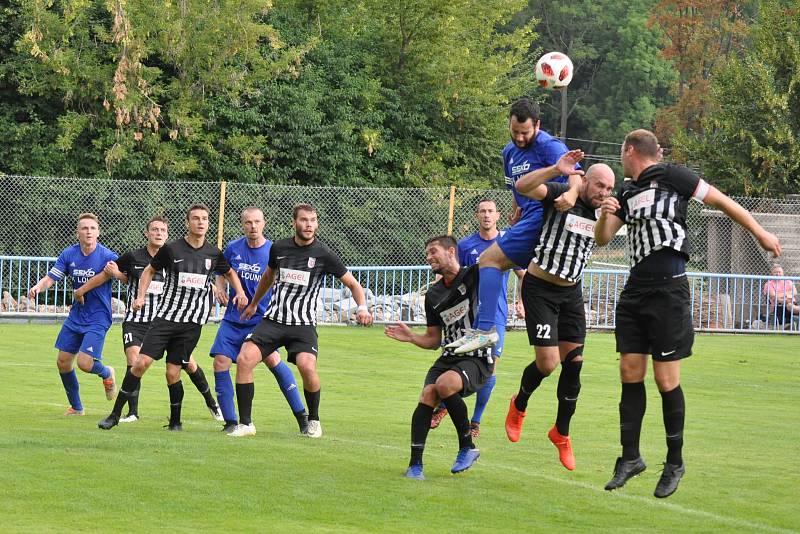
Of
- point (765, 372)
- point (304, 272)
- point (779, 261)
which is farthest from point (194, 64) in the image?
point (304, 272)

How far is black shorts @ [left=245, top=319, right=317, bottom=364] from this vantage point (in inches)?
437

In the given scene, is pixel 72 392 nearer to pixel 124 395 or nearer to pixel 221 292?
pixel 124 395

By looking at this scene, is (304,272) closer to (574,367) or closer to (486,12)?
(574,367)

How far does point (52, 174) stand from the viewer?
91.0 ft

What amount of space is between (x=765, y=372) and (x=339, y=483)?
11327 millimetres

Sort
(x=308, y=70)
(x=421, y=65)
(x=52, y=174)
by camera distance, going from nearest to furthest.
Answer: (x=52, y=174)
(x=308, y=70)
(x=421, y=65)

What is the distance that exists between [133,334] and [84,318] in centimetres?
63

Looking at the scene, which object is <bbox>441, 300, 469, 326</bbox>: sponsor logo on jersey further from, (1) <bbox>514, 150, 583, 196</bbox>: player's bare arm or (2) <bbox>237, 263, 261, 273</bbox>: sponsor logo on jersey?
(2) <bbox>237, 263, 261, 273</bbox>: sponsor logo on jersey

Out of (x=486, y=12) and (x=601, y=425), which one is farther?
(x=486, y=12)

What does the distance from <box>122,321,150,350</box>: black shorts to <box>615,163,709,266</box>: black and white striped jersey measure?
20.7 ft

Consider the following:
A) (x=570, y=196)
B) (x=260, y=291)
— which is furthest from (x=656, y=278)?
(x=260, y=291)

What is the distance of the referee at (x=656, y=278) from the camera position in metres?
7.93

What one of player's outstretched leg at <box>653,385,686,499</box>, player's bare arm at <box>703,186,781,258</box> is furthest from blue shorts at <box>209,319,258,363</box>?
player's bare arm at <box>703,186,781,258</box>

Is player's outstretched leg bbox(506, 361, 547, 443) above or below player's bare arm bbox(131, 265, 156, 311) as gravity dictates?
below
